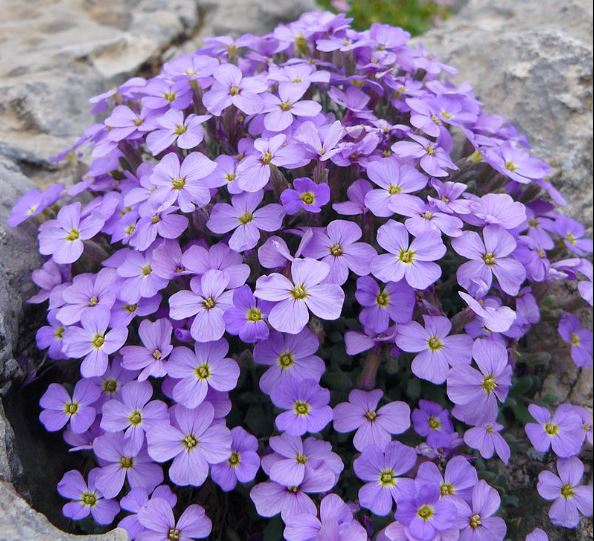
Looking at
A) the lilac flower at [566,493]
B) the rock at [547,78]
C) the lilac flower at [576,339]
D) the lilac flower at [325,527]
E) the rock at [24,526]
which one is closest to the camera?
the rock at [24,526]

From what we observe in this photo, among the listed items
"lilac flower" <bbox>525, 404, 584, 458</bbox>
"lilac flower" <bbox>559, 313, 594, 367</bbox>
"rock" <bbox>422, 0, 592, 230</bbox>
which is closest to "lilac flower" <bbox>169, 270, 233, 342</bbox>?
"lilac flower" <bbox>525, 404, 584, 458</bbox>

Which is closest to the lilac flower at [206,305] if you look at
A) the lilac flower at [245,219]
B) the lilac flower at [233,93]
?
the lilac flower at [245,219]

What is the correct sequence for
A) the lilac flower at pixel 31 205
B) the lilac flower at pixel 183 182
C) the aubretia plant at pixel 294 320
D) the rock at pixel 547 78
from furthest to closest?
the rock at pixel 547 78 → the lilac flower at pixel 31 205 → the lilac flower at pixel 183 182 → the aubretia plant at pixel 294 320

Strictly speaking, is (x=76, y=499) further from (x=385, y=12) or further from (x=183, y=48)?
(x=385, y=12)

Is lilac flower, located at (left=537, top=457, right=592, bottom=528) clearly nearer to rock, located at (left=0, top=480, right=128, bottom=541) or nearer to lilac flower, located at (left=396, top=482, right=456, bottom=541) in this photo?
lilac flower, located at (left=396, top=482, right=456, bottom=541)

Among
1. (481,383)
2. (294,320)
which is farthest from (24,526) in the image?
(481,383)

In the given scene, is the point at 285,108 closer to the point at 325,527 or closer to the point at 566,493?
the point at 325,527

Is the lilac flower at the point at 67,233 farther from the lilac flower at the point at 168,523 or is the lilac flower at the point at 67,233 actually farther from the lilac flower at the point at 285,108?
the lilac flower at the point at 168,523
